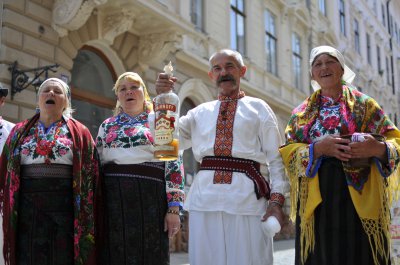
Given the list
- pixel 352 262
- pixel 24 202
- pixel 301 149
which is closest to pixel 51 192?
pixel 24 202

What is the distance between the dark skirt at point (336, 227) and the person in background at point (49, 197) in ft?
4.49

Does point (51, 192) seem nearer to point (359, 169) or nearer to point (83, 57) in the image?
point (359, 169)

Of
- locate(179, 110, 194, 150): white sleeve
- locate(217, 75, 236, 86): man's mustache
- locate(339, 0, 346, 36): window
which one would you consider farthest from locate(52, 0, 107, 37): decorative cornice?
locate(339, 0, 346, 36): window

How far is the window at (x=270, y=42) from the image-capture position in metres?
Result: 16.0

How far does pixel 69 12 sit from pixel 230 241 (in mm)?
5763

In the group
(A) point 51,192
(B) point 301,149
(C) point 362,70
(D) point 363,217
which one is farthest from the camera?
(C) point 362,70

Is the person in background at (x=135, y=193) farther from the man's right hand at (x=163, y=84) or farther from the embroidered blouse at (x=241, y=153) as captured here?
the man's right hand at (x=163, y=84)

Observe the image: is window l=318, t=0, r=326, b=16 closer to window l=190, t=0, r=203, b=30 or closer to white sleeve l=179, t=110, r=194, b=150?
window l=190, t=0, r=203, b=30

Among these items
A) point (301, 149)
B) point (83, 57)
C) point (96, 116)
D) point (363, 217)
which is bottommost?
point (363, 217)

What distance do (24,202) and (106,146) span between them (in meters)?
0.64

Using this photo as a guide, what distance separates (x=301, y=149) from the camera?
2.95 meters

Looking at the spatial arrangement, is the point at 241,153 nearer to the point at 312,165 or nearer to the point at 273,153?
the point at 273,153

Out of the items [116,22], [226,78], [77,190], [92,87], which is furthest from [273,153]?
[92,87]

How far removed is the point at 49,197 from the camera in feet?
10.6
